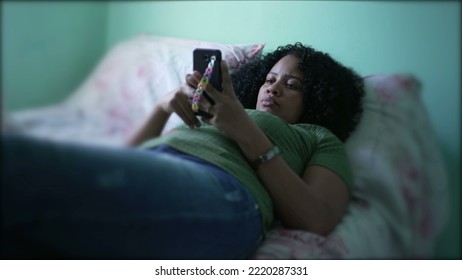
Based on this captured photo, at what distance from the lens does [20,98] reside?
0.45m

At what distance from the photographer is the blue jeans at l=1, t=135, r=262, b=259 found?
0.42 meters

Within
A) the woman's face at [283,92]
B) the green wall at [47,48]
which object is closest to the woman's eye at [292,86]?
the woman's face at [283,92]

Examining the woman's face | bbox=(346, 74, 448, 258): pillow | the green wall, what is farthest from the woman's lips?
the green wall

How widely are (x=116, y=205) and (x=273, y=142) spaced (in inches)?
11.2

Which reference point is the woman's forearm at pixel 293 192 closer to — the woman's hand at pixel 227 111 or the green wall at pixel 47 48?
the woman's hand at pixel 227 111

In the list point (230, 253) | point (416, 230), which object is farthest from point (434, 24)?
point (230, 253)

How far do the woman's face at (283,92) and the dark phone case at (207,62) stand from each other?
82mm

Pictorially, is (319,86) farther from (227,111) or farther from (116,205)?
(116,205)

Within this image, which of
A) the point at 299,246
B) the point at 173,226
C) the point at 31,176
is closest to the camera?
the point at 31,176

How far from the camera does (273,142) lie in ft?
2.23

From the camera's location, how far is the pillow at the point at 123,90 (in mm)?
455

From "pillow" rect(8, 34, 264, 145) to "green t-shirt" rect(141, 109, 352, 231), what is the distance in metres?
0.04
